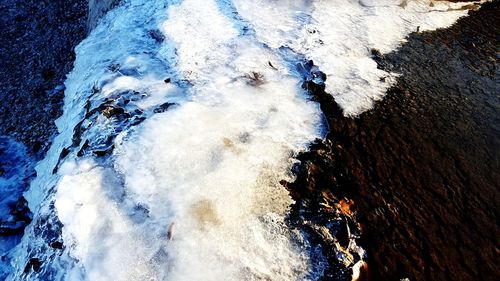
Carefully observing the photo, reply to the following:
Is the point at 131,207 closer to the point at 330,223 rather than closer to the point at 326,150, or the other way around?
the point at 330,223

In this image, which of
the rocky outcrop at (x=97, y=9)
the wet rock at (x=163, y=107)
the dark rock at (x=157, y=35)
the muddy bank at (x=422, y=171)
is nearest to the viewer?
the muddy bank at (x=422, y=171)

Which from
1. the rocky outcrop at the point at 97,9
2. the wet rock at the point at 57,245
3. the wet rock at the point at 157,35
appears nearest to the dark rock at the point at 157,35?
the wet rock at the point at 157,35

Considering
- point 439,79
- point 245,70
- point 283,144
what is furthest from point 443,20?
point 283,144

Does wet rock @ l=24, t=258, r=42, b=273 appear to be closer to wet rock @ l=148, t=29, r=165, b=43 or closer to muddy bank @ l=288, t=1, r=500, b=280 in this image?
muddy bank @ l=288, t=1, r=500, b=280

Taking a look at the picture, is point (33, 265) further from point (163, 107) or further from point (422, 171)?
point (422, 171)

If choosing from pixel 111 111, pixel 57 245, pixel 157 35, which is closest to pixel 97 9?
pixel 157 35

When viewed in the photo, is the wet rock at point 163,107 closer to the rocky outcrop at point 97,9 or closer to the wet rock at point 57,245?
the wet rock at point 57,245

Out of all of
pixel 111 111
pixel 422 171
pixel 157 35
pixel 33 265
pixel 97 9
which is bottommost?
pixel 33 265
